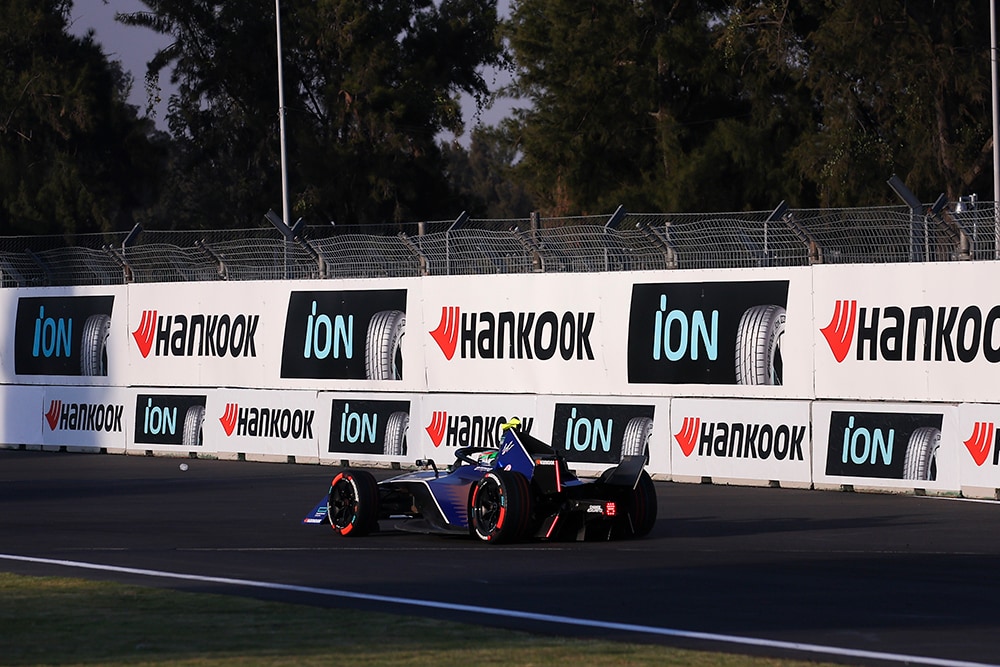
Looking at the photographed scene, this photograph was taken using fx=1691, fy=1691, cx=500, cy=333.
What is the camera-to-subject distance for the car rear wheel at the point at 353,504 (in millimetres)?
13594

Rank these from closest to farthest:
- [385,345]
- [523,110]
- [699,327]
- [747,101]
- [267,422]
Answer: [699,327]
[385,345]
[267,422]
[747,101]
[523,110]

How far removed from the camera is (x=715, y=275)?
18.4m

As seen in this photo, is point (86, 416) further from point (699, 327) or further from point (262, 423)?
point (699, 327)

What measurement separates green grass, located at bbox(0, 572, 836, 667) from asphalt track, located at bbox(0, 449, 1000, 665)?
14.1 inches

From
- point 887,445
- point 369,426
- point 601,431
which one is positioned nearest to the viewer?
point 887,445

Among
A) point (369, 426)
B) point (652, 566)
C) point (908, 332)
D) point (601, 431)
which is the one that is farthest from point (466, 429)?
point (652, 566)

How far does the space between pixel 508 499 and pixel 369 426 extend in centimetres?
875

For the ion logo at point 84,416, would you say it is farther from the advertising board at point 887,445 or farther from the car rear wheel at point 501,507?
the car rear wheel at point 501,507

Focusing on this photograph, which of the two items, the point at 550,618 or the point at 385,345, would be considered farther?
the point at 385,345

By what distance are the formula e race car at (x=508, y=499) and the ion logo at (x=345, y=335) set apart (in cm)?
754

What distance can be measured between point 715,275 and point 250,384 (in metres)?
7.32

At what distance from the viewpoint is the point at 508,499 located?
41.7ft

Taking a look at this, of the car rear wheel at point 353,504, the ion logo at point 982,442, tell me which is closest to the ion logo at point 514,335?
the ion logo at point 982,442

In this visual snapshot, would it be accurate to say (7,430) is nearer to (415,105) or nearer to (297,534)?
(297,534)
